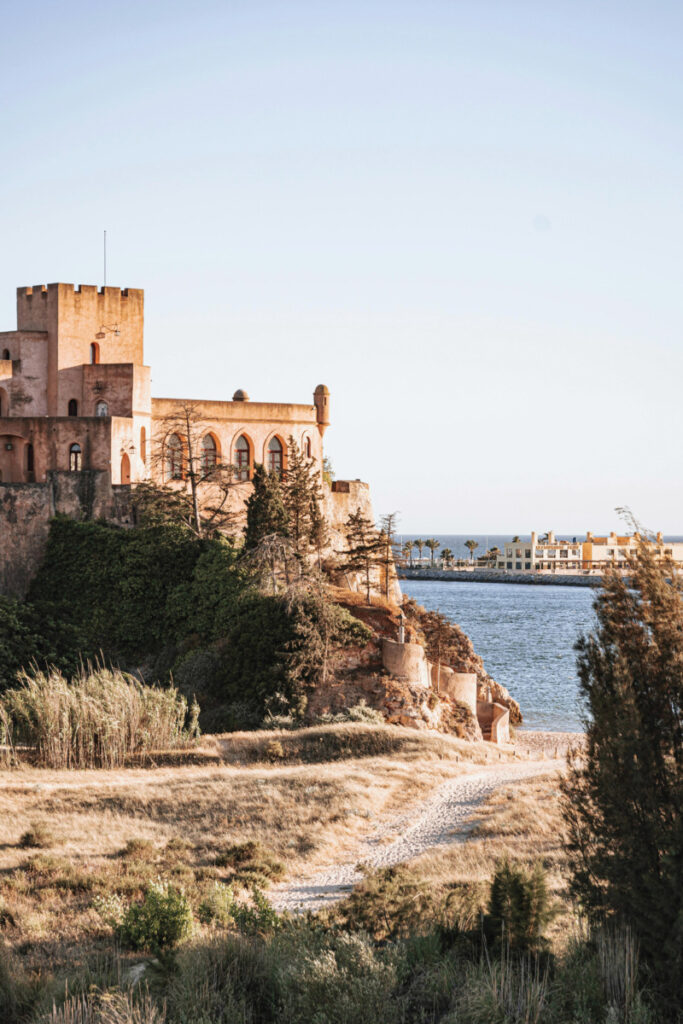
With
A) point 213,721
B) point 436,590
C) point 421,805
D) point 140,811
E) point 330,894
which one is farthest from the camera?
point 436,590

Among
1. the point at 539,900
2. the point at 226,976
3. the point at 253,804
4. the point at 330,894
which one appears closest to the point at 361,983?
the point at 226,976

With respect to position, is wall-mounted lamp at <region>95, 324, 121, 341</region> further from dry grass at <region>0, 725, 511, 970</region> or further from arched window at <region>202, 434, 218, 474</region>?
dry grass at <region>0, 725, 511, 970</region>

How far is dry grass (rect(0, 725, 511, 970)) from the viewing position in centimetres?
1274

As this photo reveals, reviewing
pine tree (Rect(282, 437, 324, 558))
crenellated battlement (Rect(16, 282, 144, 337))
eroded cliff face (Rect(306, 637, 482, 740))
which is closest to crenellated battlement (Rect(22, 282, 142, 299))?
crenellated battlement (Rect(16, 282, 144, 337))

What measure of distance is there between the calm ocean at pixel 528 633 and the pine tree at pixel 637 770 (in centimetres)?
1053

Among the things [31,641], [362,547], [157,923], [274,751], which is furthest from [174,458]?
[157,923]

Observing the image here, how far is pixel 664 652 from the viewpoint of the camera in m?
8.77

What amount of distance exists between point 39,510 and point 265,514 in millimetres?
8155

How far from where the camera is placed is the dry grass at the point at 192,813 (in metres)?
12.7

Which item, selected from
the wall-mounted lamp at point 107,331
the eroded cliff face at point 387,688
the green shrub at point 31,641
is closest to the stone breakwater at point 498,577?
the wall-mounted lamp at point 107,331

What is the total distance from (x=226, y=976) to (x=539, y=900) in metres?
3.07

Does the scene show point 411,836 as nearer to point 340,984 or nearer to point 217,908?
point 217,908

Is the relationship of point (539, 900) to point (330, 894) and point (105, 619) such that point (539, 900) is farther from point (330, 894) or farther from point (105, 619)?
point (105, 619)

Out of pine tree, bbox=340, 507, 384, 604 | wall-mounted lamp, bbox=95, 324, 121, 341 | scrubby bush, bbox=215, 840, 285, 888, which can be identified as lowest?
scrubby bush, bbox=215, 840, 285, 888
